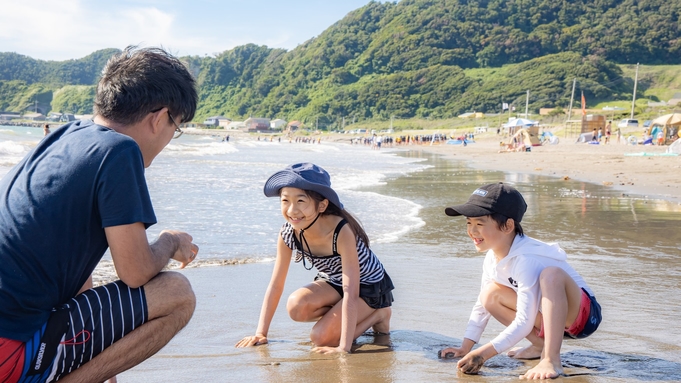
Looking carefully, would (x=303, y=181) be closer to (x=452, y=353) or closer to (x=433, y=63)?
(x=452, y=353)

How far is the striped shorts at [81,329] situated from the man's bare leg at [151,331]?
3 cm

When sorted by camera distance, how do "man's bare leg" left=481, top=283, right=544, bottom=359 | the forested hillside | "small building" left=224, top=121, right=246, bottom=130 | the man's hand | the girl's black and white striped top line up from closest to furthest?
the man's hand
"man's bare leg" left=481, top=283, right=544, bottom=359
the girl's black and white striped top
the forested hillside
"small building" left=224, top=121, right=246, bottom=130

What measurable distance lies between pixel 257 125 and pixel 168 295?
11222cm

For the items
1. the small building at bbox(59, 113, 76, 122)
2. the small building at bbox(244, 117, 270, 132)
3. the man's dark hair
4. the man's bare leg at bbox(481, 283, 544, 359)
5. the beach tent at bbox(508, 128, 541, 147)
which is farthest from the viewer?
the small building at bbox(59, 113, 76, 122)

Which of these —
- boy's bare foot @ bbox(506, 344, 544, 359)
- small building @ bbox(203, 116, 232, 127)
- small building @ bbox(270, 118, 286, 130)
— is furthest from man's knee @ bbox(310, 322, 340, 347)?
small building @ bbox(203, 116, 232, 127)

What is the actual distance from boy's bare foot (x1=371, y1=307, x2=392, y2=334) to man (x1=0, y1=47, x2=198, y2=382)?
147cm

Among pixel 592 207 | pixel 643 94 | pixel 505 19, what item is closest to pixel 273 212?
pixel 592 207

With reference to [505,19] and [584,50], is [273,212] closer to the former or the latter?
[584,50]

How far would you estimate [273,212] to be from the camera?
338 inches

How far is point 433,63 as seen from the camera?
389 ft

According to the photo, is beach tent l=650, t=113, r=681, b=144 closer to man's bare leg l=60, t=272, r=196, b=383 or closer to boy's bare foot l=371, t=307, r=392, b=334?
boy's bare foot l=371, t=307, r=392, b=334

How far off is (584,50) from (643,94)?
25456 millimetres

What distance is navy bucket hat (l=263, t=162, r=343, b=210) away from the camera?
308cm

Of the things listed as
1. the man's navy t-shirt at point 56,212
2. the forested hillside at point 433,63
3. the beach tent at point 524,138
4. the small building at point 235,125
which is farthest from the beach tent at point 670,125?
the small building at point 235,125
